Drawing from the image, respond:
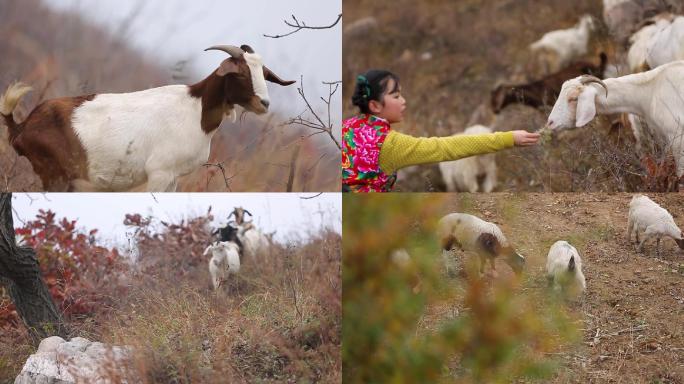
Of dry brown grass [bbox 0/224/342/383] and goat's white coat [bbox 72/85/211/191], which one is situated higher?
goat's white coat [bbox 72/85/211/191]

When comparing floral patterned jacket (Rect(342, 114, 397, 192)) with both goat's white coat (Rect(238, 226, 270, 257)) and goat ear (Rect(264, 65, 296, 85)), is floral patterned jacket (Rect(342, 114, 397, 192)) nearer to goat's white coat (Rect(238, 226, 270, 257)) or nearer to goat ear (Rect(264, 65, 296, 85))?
goat ear (Rect(264, 65, 296, 85))

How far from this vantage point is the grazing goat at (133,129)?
480 centimetres

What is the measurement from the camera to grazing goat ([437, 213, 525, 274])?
493 centimetres

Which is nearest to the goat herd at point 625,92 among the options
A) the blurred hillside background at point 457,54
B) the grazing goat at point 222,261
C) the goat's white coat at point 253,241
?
the blurred hillside background at point 457,54

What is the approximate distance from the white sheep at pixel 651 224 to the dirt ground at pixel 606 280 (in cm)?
3

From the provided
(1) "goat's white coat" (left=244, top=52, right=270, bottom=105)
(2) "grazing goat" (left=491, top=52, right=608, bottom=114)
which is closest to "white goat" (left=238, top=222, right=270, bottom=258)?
(1) "goat's white coat" (left=244, top=52, right=270, bottom=105)

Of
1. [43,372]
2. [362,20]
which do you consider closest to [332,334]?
[43,372]

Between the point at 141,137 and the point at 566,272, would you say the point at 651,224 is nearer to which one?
the point at 566,272

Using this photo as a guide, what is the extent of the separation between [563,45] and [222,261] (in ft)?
19.7

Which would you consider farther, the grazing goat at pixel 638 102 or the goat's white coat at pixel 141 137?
the grazing goat at pixel 638 102

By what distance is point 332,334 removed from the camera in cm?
499

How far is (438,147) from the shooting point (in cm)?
469

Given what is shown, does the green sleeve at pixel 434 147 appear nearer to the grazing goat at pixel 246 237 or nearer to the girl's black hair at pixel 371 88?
the girl's black hair at pixel 371 88

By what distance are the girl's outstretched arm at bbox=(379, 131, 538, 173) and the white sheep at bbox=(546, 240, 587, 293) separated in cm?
68
